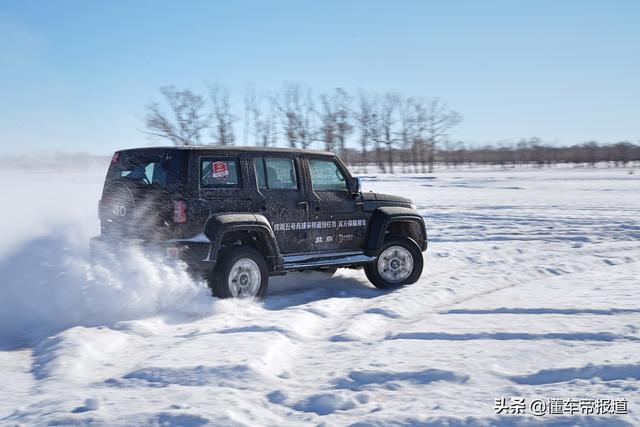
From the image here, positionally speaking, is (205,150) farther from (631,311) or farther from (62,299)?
(631,311)

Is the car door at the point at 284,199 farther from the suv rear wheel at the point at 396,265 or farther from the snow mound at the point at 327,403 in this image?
the snow mound at the point at 327,403

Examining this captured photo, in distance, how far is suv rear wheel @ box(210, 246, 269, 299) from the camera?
7422 mm

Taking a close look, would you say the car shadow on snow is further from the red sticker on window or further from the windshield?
the windshield

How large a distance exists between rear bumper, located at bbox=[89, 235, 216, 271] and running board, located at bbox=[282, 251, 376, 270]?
42.8 inches

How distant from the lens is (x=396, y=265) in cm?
907

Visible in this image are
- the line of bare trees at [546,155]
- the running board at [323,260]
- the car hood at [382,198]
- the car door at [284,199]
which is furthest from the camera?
the line of bare trees at [546,155]

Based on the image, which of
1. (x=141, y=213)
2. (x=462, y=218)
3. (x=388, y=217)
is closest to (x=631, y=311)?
(x=388, y=217)

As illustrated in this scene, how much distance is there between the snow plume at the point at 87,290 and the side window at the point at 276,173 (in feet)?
4.94

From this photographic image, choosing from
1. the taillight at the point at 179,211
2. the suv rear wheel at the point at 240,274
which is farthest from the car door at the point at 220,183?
the suv rear wheel at the point at 240,274

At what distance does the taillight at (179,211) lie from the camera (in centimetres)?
707

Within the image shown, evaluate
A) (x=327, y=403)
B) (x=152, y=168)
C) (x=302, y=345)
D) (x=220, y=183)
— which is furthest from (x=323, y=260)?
(x=327, y=403)

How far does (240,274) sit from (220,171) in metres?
1.23

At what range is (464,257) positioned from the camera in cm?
1180

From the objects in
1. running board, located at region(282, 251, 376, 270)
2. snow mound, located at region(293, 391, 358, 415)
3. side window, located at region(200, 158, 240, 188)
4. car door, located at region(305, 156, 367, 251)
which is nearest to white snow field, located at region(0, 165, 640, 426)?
snow mound, located at region(293, 391, 358, 415)
